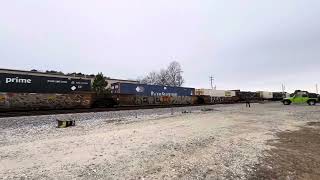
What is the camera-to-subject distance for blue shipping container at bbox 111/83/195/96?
41344mm

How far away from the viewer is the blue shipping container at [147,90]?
4134cm

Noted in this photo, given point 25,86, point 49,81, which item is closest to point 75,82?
point 49,81

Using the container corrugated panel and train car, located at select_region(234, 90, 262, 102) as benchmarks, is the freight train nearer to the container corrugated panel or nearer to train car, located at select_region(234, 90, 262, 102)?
the container corrugated panel

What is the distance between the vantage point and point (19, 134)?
46.3 ft

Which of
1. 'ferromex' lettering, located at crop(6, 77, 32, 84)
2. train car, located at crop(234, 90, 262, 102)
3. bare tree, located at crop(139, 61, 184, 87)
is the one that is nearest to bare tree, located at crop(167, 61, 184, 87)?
bare tree, located at crop(139, 61, 184, 87)

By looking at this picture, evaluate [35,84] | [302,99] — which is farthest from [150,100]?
[302,99]

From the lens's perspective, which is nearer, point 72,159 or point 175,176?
point 175,176

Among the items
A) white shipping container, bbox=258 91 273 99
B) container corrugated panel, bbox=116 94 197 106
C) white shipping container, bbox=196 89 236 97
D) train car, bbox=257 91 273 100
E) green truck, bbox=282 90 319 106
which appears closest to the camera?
container corrugated panel, bbox=116 94 197 106

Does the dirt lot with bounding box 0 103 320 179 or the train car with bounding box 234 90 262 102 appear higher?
the train car with bounding box 234 90 262 102

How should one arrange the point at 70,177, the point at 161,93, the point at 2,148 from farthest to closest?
the point at 161,93, the point at 2,148, the point at 70,177

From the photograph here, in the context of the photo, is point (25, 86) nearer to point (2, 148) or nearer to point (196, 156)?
point (2, 148)

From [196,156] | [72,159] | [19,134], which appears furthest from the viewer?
[19,134]

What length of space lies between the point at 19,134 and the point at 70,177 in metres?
7.96

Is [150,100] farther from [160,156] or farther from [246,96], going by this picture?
[160,156]
